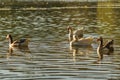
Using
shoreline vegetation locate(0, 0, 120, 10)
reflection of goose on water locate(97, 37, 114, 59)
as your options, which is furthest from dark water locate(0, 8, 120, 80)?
shoreline vegetation locate(0, 0, 120, 10)

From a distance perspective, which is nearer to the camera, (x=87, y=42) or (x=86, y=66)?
(x=86, y=66)

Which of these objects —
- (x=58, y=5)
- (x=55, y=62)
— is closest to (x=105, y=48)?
(x=55, y=62)

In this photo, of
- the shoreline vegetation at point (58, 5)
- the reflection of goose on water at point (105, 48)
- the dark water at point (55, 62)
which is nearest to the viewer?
the dark water at point (55, 62)

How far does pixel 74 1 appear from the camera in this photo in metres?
106

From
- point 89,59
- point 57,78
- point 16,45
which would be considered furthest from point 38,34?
point 57,78

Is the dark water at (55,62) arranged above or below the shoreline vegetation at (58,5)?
above

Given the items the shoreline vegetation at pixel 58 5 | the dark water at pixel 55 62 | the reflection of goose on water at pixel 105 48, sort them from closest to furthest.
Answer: the dark water at pixel 55 62
the reflection of goose on water at pixel 105 48
the shoreline vegetation at pixel 58 5

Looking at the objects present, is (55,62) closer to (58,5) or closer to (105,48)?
(105,48)

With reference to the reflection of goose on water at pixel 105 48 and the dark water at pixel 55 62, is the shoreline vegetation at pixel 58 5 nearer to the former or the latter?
the dark water at pixel 55 62

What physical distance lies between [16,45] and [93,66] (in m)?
11.4

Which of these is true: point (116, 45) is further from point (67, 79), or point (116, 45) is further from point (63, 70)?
point (67, 79)

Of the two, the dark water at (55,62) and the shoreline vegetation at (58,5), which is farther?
the shoreline vegetation at (58,5)

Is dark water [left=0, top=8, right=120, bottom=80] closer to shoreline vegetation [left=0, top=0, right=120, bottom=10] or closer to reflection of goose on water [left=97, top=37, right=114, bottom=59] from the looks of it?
reflection of goose on water [left=97, top=37, right=114, bottom=59]

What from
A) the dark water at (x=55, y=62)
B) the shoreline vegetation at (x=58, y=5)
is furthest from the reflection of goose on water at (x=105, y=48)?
the shoreline vegetation at (x=58, y=5)
